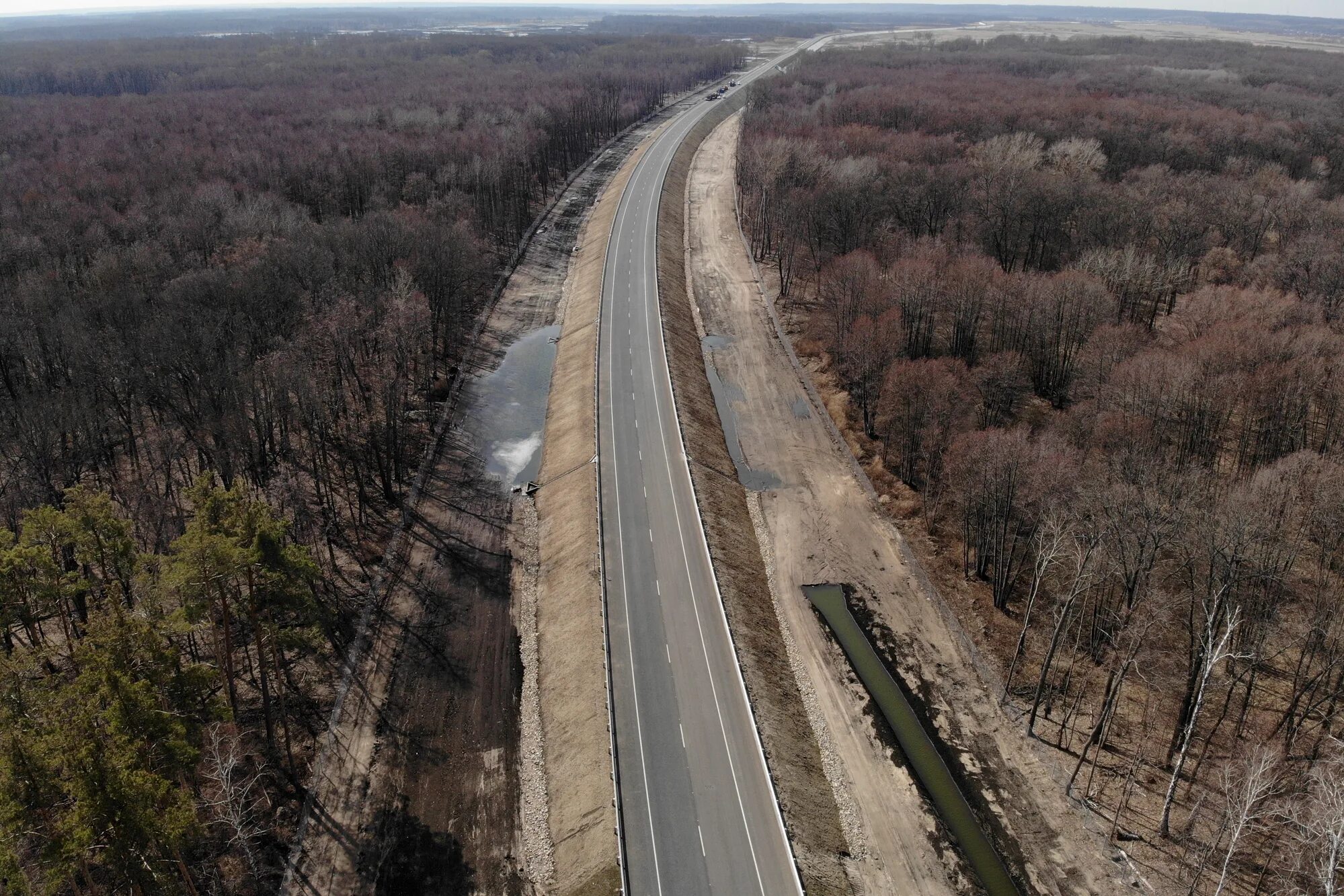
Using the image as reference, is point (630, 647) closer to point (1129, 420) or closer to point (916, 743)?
point (916, 743)

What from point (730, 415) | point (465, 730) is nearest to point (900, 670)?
point (465, 730)

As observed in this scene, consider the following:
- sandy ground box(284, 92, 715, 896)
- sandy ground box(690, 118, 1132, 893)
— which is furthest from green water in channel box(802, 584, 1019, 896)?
sandy ground box(284, 92, 715, 896)

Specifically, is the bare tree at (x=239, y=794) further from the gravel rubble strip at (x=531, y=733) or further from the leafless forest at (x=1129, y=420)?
the leafless forest at (x=1129, y=420)

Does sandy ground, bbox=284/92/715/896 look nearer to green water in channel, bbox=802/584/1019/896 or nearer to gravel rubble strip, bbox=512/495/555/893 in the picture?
gravel rubble strip, bbox=512/495/555/893

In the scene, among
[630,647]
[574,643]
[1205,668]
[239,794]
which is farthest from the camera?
[574,643]

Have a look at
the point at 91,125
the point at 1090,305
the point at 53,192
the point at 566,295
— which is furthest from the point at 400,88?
the point at 1090,305

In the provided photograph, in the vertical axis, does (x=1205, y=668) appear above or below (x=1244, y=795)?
above

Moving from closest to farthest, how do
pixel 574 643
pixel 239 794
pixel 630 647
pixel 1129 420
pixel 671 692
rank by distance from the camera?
pixel 239 794, pixel 671 692, pixel 630 647, pixel 574 643, pixel 1129 420
